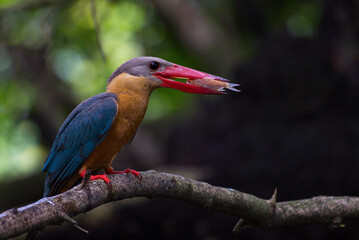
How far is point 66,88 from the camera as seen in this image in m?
8.65

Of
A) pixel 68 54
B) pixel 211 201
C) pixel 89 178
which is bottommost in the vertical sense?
pixel 211 201

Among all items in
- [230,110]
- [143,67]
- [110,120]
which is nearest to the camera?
[110,120]

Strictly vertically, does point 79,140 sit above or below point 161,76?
below

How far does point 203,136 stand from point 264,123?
0.96 metres

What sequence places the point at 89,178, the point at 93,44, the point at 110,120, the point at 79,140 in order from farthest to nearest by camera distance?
the point at 93,44, the point at 79,140, the point at 110,120, the point at 89,178

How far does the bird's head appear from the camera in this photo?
11.7 feet

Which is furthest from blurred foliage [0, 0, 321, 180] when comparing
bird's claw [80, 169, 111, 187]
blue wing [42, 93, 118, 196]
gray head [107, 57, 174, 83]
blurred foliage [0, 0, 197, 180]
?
bird's claw [80, 169, 111, 187]

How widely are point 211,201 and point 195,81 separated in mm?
1015

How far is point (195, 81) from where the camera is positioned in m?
3.60

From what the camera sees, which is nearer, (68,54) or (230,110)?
(230,110)

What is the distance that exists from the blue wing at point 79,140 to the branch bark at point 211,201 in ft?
1.70

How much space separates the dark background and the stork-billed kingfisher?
26.8 inches

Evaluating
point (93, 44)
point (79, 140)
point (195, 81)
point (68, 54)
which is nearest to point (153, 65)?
point (195, 81)

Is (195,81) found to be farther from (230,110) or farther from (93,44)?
(93,44)
